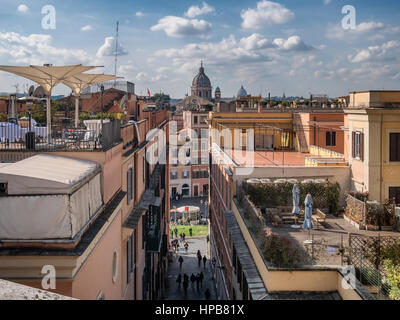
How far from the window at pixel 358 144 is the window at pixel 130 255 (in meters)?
9.36

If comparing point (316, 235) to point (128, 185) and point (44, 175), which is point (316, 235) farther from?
point (44, 175)

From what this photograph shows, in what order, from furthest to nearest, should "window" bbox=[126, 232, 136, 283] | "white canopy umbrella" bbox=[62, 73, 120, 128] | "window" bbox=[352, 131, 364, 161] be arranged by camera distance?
"white canopy umbrella" bbox=[62, 73, 120, 128] → "window" bbox=[352, 131, 364, 161] → "window" bbox=[126, 232, 136, 283]

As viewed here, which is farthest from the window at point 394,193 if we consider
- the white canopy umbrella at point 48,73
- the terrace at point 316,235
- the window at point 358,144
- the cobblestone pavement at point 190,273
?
the cobblestone pavement at point 190,273

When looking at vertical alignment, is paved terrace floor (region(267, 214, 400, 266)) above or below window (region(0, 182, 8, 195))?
below

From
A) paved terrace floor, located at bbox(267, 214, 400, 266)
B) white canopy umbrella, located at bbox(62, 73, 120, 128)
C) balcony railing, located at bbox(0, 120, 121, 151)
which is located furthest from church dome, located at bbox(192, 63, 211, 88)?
balcony railing, located at bbox(0, 120, 121, 151)

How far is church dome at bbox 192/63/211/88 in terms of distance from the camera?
170m

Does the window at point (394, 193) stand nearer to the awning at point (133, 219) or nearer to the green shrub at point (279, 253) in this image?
the green shrub at point (279, 253)

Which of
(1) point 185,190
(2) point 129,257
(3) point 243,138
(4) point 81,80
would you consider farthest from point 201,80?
(2) point 129,257

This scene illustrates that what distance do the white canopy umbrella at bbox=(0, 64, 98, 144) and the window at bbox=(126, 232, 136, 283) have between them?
434 cm

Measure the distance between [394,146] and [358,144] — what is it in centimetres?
134

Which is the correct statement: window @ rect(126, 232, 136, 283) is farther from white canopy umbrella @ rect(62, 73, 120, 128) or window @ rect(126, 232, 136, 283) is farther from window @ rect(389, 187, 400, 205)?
window @ rect(389, 187, 400, 205)
